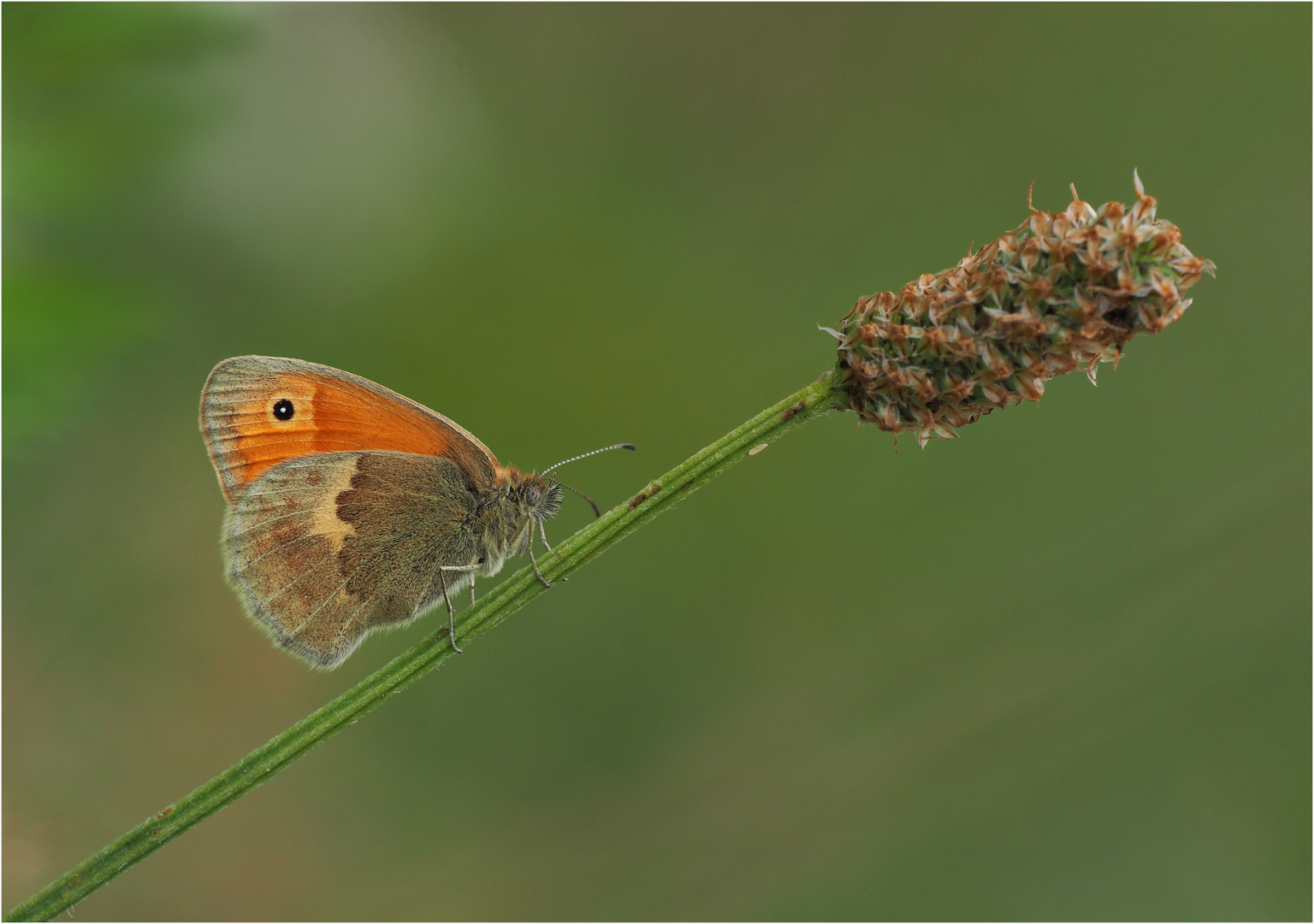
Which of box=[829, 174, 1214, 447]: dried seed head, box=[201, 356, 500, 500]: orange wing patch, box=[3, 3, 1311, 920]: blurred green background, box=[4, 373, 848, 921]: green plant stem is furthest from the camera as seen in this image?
box=[3, 3, 1311, 920]: blurred green background

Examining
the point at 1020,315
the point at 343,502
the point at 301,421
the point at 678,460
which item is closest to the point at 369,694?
the point at 343,502

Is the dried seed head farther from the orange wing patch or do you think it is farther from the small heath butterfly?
the orange wing patch

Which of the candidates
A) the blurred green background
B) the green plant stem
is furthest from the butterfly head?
the blurred green background

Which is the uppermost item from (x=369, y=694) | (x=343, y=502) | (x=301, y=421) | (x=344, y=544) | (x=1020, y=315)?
(x=301, y=421)

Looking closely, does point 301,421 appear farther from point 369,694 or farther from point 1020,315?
point 1020,315

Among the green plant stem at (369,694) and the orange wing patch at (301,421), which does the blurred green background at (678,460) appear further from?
the green plant stem at (369,694)

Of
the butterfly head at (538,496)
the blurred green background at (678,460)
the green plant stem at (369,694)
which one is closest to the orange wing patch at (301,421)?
the butterfly head at (538,496)

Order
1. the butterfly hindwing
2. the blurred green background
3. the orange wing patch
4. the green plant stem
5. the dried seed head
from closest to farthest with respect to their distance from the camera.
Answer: the dried seed head < the green plant stem < the butterfly hindwing < the orange wing patch < the blurred green background
